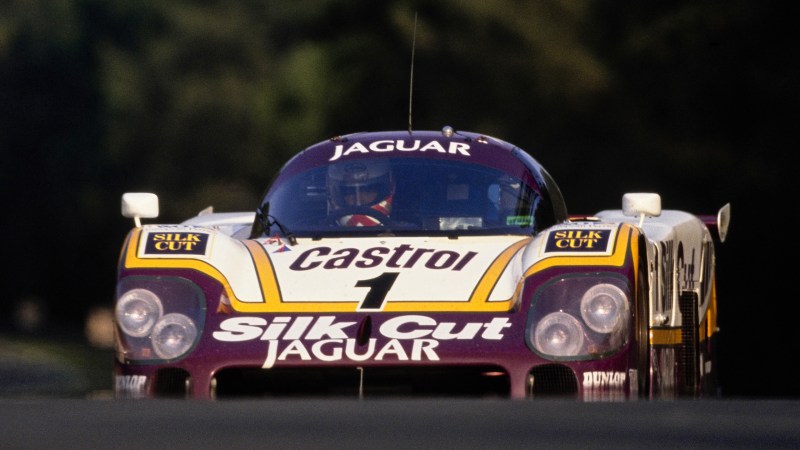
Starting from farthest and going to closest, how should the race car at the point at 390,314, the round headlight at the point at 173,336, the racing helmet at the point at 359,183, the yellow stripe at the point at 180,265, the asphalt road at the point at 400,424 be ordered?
the racing helmet at the point at 359,183
the yellow stripe at the point at 180,265
the round headlight at the point at 173,336
the race car at the point at 390,314
the asphalt road at the point at 400,424

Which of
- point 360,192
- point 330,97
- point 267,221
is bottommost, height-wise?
point 267,221

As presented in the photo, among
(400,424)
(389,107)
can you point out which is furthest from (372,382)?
(389,107)

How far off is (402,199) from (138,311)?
151 cm

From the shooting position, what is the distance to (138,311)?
5.98 meters

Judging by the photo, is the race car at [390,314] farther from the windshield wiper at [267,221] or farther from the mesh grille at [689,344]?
the mesh grille at [689,344]

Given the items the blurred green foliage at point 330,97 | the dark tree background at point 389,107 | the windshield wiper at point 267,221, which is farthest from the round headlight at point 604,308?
the blurred green foliage at point 330,97

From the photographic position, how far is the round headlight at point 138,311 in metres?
5.96

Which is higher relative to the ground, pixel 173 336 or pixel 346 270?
pixel 346 270

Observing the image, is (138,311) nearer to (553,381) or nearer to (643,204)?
(553,381)

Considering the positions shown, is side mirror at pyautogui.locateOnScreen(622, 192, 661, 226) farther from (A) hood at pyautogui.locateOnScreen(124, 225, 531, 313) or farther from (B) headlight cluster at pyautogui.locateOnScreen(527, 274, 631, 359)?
(B) headlight cluster at pyautogui.locateOnScreen(527, 274, 631, 359)

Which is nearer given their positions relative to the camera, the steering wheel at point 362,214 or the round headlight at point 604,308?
the round headlight at point 604,308

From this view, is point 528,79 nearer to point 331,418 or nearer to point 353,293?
point 353,293

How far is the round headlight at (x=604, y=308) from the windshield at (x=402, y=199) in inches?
42.8

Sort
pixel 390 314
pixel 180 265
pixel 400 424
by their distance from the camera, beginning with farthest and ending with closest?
pixel 180 265 < pixel 390 314 < pixel 400 424
